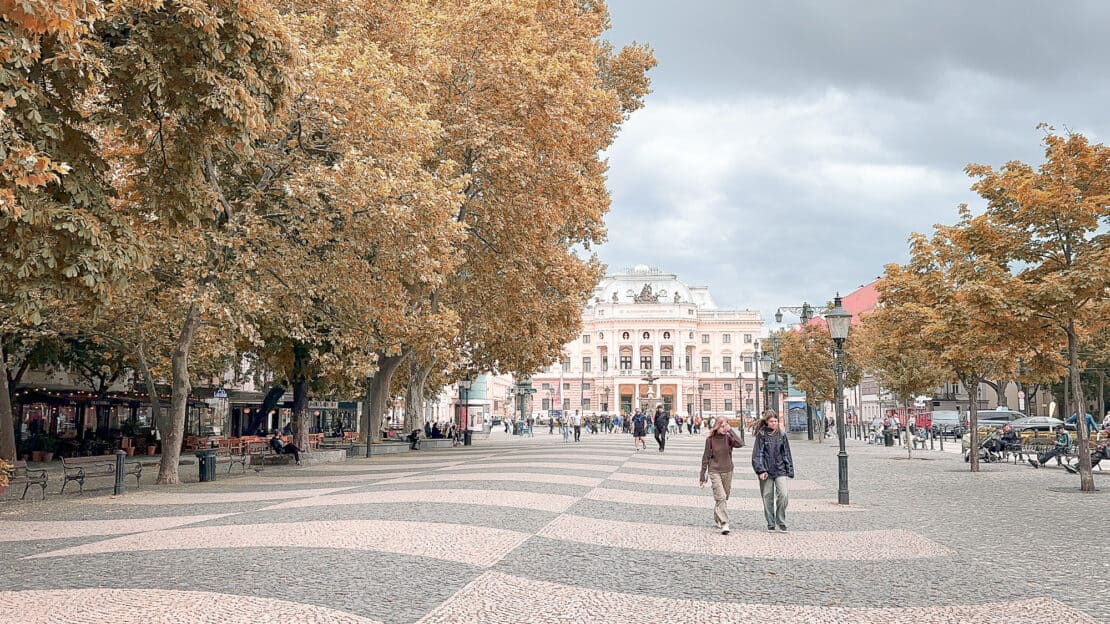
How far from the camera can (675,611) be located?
743 cm

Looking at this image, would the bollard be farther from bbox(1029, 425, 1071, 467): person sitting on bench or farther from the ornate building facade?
the ornate building facade

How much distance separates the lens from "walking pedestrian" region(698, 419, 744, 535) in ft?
40.2

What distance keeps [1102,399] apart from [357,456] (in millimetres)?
49740

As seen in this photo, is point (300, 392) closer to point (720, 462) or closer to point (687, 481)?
point (687, 481)

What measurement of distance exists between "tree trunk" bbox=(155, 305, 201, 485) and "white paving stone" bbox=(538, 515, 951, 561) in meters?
11.1

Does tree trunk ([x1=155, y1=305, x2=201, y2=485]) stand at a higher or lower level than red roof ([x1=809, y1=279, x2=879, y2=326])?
lower

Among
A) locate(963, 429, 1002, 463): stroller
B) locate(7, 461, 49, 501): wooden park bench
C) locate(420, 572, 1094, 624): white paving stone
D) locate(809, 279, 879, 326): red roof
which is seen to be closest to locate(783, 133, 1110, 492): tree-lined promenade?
locate(963, 429, 1002, 463): stroller

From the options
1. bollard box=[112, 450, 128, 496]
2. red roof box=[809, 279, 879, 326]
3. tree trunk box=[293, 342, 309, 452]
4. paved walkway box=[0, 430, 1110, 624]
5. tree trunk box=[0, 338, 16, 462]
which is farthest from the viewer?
red roof box=[809, 279, 879, 326]

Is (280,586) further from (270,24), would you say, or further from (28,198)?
(270,24)

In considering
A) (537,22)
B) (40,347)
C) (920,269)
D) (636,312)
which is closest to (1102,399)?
(920,269)

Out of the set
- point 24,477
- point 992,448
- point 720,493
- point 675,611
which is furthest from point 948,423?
point 675,611

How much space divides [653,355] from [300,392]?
366 ft

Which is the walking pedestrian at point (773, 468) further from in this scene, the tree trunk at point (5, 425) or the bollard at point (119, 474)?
the tree trunk at point (5, 425)

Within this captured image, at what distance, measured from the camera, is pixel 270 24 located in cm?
1150
